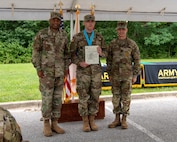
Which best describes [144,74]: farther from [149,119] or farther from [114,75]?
[114,75]

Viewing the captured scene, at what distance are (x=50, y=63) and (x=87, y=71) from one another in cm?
53

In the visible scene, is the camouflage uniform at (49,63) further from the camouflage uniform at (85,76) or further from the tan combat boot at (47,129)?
the camouflage uniform at (85,76)

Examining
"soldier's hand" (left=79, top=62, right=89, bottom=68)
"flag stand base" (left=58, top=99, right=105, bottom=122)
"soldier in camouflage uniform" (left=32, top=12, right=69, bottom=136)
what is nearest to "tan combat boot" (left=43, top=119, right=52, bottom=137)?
"soldier in camouflage uniform" (left=32, top=12, right=69, bottom=136)

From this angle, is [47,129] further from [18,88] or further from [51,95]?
[18,88]

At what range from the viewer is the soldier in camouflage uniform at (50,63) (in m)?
3.61

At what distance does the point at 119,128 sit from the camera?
401cm

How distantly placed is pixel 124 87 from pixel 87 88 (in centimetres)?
54

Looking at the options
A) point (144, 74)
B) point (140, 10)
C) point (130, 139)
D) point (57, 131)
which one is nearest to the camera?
point (130, 139)

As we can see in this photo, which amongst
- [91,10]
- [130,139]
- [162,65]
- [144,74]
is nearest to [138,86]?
[144,74]

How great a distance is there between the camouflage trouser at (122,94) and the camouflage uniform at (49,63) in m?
0.81

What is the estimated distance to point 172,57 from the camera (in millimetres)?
18531

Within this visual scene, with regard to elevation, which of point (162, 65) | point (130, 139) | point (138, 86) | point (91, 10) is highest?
point (91, 10)

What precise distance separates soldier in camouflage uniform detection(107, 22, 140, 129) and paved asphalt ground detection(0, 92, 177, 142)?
28 centimetres

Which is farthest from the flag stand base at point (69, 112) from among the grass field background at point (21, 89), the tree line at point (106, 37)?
the tree line at point (106, 37)
